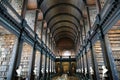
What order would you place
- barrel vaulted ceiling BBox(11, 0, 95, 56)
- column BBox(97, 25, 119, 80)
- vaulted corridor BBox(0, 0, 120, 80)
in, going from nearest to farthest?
column BBox(97, 25, 119, 80) < vaulted corridor BBox(0, 0, 120, 80) < barrel vaulted ceiling BBox(11, 0, 95, 56)

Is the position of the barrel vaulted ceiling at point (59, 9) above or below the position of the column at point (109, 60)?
above

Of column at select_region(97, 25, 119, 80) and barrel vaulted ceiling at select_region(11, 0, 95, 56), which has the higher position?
barrel vaulted ceiling at select_region(11, 0, 95, 56)

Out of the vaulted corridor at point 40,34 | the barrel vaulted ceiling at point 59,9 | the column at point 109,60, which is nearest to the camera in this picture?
the column at point 109,60

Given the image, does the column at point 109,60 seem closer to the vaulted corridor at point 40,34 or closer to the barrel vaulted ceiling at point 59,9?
the vaulted corridor at point 40,34

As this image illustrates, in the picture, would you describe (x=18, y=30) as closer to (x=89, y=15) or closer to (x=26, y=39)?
(x=26, y=39)

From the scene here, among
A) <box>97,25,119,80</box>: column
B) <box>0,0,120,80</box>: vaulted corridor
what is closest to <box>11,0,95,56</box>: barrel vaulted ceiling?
<box>0,0,120,80</box>: vaulted corridor

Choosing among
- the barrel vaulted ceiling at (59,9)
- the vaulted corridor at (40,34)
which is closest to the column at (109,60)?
the vaulted corridor at (40,34)

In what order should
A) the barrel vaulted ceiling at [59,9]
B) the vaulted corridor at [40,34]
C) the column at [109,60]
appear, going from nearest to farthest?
the column at [109,60] < the vaulted corridor at [40,34] < the barrel vaulted ceiling at [59,9]

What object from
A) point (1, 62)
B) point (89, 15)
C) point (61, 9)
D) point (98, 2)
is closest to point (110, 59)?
point (98, 2)

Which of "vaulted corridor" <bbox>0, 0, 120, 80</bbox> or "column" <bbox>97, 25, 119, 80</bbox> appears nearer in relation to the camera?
"column" <bbox>97, 25, 119, 80</bbox>

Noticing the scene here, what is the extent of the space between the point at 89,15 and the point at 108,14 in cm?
496

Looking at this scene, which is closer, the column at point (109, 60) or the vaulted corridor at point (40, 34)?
the column at point (109, 60)

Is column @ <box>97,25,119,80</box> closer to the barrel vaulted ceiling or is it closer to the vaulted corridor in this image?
the vaulted corridor

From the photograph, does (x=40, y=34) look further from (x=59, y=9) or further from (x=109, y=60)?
(x=109, y=60)
